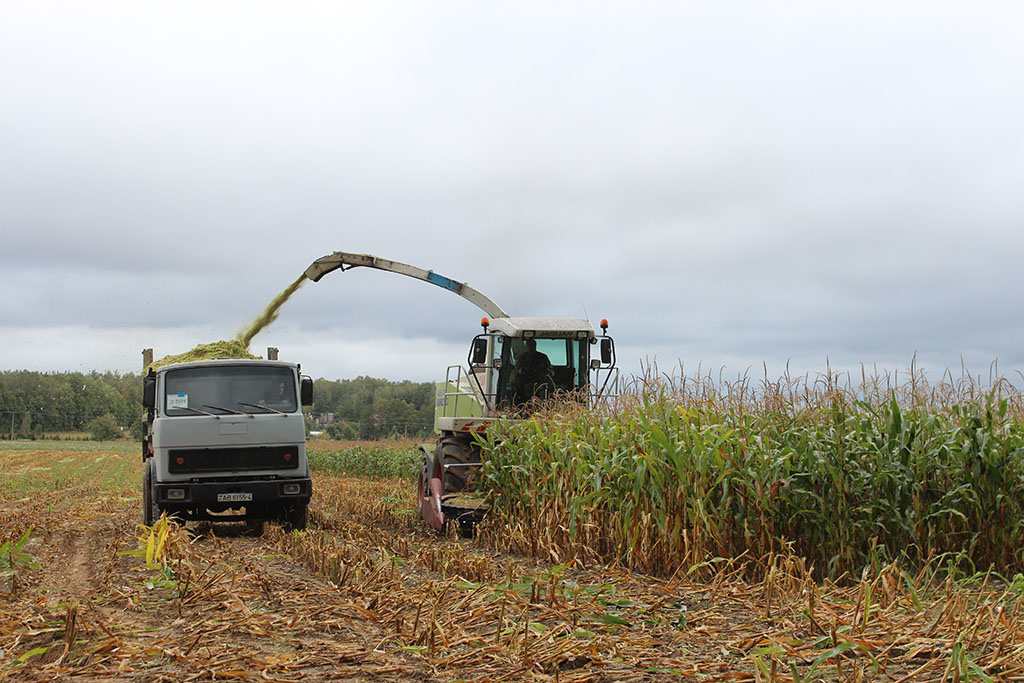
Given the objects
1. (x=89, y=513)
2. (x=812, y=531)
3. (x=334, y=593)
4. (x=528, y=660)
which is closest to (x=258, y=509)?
(x=89, y=513)

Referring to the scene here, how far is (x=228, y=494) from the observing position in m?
11.5

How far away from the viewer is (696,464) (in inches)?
290

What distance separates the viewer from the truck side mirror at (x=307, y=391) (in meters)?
12.2

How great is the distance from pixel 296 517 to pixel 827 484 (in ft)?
24.9

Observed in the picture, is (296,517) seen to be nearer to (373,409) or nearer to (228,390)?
(228,390)

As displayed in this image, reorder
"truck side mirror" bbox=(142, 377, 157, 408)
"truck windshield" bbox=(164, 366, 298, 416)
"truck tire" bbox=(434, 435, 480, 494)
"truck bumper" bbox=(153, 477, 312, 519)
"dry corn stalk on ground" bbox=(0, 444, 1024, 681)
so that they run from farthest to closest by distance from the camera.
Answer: "truck side mirror" bbox=(142, 377, 157, 408), "truck windshield" bbox=(164, 366, 298, 416), "truck bumper" bbox=(153, 477, 312, 519), "truck tire" bbox=(434, 435, 480, 494), "dry corn stalk on ground" bbox=(0, 444, 1024, 681)

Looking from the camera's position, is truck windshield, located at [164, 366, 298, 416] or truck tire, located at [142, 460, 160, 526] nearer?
truck tire, located at [142, 460, 160, 526]

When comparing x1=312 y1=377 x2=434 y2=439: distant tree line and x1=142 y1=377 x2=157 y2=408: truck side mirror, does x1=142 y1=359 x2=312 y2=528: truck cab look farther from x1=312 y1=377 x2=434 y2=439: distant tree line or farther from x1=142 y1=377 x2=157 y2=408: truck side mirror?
x1=312 y1=377 x2=434 y2=439: distant tree line

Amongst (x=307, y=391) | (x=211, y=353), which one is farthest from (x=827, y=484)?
(x=211, y=353)

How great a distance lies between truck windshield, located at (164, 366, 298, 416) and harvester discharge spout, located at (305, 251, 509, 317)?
4.81 metres

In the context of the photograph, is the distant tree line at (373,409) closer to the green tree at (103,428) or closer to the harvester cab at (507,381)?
the green tree at (103,428)

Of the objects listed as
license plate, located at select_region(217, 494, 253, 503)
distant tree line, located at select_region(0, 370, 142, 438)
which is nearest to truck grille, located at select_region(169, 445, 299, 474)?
license plate, located at select_region(217, 494, 253, 503)

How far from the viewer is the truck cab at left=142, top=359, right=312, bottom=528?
37.6 ft

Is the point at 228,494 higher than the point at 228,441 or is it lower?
lower
